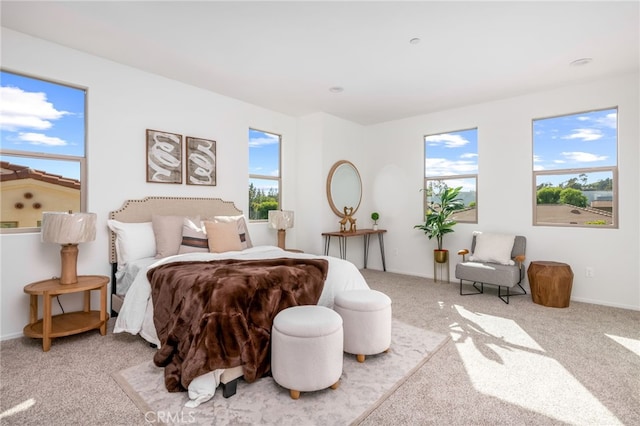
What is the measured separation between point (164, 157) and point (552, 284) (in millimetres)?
4657

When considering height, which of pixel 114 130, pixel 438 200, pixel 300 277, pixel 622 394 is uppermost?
pixel 114 130

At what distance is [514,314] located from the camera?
11.6 ft

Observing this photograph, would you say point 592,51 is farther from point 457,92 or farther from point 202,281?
point 202,281

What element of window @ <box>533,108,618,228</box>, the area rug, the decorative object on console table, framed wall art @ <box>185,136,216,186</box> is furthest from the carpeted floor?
the decorative object on console table

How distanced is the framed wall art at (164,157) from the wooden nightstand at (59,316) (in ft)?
4.22

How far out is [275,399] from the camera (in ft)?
6.40

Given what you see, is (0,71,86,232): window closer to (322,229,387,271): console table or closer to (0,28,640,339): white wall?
(0,28,640,339): white wall

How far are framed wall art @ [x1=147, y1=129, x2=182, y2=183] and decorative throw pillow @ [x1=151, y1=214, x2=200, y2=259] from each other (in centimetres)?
51

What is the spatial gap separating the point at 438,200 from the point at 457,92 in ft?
5.49

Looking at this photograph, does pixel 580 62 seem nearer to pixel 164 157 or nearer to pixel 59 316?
pixel 164 157

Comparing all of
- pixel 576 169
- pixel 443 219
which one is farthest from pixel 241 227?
pixel 576 169

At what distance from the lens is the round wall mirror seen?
17.7 feet

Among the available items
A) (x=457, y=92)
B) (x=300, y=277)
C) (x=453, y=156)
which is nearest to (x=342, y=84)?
(x=457, y=92)

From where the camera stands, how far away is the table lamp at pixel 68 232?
2.64 m
